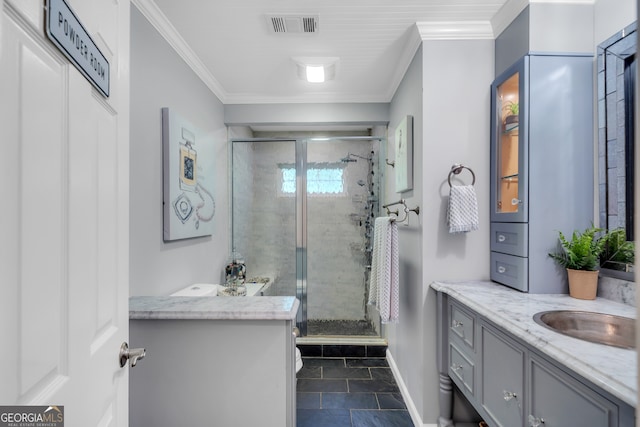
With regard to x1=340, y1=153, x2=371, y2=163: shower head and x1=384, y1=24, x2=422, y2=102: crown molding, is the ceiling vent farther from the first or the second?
x1=340, y1=153, x2=371, y2=163: shower head

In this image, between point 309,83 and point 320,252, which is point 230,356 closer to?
point 320,252

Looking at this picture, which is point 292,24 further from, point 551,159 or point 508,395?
point 508,395

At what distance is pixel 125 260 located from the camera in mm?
868

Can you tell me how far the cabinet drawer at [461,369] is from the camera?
1.42 meters

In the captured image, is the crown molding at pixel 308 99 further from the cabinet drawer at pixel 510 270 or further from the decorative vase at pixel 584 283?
the decorative vase at pixel 584 283

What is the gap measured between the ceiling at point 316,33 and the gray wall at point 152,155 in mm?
145

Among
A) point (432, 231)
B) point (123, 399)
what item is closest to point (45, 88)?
point (123, 399)

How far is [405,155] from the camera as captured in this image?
80.6 inches

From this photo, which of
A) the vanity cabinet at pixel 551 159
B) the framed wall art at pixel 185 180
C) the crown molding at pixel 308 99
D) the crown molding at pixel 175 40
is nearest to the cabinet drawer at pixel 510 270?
the vanity cabinet at pixel 551 159

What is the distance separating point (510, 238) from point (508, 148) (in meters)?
0.50

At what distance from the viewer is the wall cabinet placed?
79 cm

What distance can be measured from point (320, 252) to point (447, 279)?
1495 millimetres

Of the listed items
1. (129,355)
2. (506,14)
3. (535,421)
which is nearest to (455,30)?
(506,14)

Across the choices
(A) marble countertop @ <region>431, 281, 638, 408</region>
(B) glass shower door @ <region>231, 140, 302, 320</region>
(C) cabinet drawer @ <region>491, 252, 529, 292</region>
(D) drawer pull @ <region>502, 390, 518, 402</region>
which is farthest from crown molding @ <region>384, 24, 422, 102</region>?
(D) drawer pull @ <region>502, 390, 518, 402</region>
